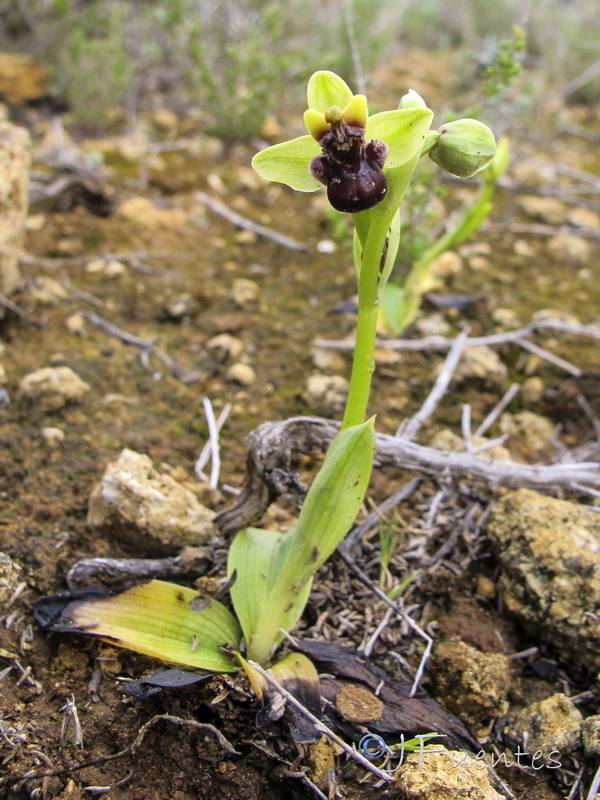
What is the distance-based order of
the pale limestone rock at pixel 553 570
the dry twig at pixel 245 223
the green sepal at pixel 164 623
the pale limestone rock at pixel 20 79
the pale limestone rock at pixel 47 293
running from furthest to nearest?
the pale limestone rock at pixel 20 79 < the dry twig at pixel 245 223 < the pale limestone rock at pixel 47 293 < the pale limestone rock at pixel 553 570 < the green sepal at pixel 164 623

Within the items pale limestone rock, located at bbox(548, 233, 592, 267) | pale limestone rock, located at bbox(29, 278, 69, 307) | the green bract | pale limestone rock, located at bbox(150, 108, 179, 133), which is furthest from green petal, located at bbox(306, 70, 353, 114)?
pale limestone rock, located at bbox(150, 108, 179, 133)

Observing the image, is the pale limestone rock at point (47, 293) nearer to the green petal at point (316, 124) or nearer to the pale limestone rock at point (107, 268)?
the pale limestone rock at point (107, 268)

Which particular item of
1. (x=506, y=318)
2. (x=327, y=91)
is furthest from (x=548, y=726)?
Result: (x=506, y=318)

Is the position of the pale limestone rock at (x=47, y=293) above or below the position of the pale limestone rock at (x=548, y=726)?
above

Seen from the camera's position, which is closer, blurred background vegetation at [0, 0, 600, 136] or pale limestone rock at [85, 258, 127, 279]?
pale limestone rock at [85, 258, 127, 279]

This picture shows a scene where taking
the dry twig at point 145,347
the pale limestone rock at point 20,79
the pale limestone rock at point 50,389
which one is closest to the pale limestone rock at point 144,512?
the pale limestone rock at point 50,389

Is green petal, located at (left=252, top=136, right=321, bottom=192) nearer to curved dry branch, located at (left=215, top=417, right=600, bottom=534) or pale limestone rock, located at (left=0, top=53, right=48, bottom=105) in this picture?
curved dry branch, located at (left=215, top=417, right=600, bottom=534)
